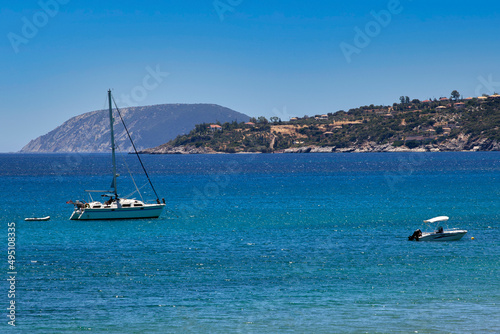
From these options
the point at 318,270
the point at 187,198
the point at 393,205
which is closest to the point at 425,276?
the point at 318,270

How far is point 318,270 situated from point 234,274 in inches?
209

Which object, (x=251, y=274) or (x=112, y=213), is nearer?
(x=251, y=274)

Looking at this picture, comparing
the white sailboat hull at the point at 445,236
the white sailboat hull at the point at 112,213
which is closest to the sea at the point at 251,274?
the white sailboat hull at the point at 445,236

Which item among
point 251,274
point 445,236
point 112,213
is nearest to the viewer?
point 251,274

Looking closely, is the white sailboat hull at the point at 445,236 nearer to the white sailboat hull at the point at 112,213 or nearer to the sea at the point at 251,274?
the sea at the point at 251,274

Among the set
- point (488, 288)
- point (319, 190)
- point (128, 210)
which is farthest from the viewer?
point (319, 190)

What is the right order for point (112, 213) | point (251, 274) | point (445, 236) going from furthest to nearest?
1. point (112, 213)
2. point (445, 236)
3. point (251, 274)

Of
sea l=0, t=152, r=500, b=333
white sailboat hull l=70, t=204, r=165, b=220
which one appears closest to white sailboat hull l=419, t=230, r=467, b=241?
sea l=0, t=152, r=500, b=333

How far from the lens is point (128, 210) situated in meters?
63.1

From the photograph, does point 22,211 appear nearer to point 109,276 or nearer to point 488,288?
point 109,276

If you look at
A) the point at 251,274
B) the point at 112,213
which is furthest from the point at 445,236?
the point at 112,213

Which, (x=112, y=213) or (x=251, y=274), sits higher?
(x=112, y=213)

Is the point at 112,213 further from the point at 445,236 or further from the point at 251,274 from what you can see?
the point at 445,236

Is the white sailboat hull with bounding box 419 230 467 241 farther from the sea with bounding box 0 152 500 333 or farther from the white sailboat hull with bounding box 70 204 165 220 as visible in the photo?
the white sailboat hull with bounding box 70 204 165 220
